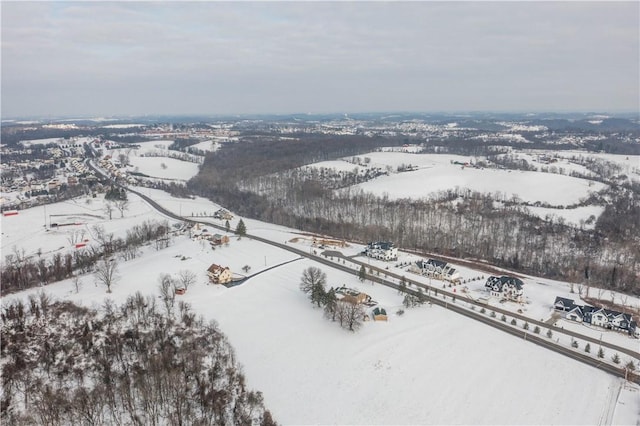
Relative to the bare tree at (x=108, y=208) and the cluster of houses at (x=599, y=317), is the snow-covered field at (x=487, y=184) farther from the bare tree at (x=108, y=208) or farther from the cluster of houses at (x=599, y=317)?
the cluster of houses at (x=599, y=317)

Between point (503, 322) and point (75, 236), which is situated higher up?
point (75, 236)

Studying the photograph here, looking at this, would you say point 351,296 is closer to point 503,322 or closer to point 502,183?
point 503,322

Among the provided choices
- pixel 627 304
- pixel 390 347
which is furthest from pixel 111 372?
pixel 627 304

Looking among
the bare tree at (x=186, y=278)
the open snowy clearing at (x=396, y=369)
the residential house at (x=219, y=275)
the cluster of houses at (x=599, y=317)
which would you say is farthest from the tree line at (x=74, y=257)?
the cluster of houses at (x=599, y=317)

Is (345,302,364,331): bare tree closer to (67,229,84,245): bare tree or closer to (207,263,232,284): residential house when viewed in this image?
(207,263,232,284): residential house

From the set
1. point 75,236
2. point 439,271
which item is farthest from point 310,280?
point 75,236

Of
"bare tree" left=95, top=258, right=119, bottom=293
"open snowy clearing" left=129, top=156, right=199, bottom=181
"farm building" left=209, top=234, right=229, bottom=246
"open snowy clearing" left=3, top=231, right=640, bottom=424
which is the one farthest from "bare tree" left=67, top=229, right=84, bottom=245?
"open snowy clearing" left=129, top=156, right=199, bottom=181

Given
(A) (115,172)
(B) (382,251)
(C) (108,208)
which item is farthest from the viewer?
(A) (115,172)
